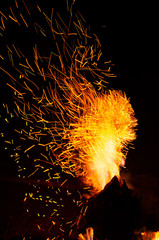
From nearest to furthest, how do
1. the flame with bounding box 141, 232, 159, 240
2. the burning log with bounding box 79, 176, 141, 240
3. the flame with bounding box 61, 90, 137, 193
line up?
the burning log with bounding box 79, 176, 141, 240 < the flame with bounding box 141, 232, 159, 240 < the flame with bounding box 61, 90, 137, 193

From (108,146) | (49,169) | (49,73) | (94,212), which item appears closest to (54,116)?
(49,73)

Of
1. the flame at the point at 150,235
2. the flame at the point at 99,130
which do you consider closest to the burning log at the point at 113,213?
the flame at the point at 150,235

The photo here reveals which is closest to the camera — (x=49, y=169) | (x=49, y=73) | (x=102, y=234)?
(x=102, y=234)

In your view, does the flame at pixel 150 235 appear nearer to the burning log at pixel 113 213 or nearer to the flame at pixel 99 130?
the burning log at pixel 113 213

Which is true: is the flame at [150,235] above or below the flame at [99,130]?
below

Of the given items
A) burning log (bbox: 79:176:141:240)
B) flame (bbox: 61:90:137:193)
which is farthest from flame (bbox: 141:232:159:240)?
flame (bbox: 61:90:137:193)

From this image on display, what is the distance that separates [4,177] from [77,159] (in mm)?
4244

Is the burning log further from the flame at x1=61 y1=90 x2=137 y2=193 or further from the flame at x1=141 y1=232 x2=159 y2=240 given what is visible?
the flame at x1=61 y1=90 x2=137 y2=193

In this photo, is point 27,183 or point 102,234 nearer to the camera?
point 102,234

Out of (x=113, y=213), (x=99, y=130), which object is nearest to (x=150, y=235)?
(x=113, y=213)

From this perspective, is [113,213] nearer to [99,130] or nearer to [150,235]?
[150,235]

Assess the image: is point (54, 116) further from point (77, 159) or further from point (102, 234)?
point (102, 234)

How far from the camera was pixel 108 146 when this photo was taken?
6.13 meters

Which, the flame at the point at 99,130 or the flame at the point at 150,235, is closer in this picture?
the flame at the point at 150,235
